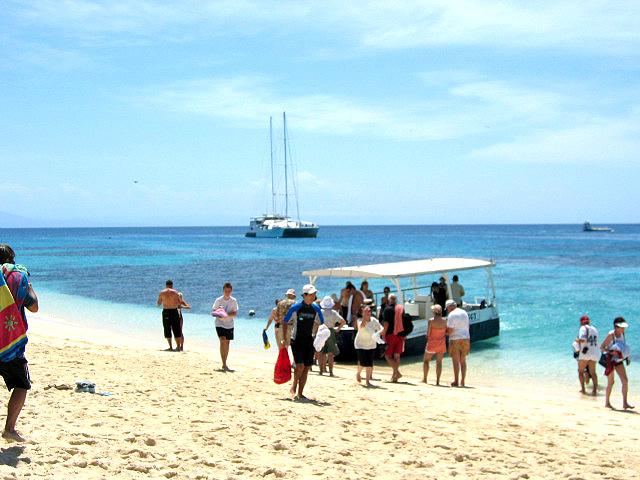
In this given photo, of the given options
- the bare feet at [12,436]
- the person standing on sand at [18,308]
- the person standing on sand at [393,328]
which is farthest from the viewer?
the person standing on sand at [393,328]

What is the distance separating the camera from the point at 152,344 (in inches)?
692

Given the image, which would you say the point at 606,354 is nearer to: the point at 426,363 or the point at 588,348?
the point at 588,348

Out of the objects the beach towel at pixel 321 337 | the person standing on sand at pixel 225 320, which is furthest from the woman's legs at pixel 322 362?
the beach towel at pixel 321 337

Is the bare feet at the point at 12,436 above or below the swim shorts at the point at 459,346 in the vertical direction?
above

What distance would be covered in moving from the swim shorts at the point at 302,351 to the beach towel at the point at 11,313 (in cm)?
409

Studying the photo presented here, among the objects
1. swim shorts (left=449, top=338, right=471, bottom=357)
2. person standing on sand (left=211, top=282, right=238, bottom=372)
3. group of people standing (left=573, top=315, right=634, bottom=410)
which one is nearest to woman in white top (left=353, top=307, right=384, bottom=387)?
swim shorts (left=449, top=338, right=471, bottom=357)

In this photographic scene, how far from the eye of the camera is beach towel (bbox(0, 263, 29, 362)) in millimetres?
5469

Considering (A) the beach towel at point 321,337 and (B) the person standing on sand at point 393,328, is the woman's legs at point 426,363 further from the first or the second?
(A) the beach towel at point 321,337

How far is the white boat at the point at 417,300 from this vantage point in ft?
51.0

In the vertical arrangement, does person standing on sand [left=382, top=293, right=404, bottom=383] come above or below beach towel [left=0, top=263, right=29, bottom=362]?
below

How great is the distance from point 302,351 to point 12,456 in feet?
→ 13.6

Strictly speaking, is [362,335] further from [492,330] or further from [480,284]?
[480,284]

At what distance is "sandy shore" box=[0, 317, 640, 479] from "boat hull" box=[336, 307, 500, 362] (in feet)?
10.2

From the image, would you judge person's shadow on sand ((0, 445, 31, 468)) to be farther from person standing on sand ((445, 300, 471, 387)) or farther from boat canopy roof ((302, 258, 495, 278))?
boat canopy roof ((302, 258, 495, 278))
